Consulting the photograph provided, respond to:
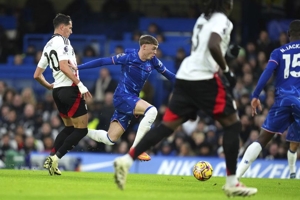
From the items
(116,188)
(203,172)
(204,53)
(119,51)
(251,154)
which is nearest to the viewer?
(204,53)

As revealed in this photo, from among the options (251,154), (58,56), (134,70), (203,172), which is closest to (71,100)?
(58,56)

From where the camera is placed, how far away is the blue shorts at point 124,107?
47.8 feet

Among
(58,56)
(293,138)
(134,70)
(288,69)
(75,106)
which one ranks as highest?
(58,56)

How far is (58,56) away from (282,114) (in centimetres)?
348

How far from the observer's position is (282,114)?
1305cm

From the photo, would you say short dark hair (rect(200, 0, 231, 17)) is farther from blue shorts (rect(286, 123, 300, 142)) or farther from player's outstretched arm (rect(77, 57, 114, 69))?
blue shorts (rect(286, 123, 300, 142))

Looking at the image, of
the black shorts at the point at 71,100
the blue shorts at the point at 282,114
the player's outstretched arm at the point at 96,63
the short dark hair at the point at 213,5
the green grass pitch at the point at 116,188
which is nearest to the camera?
the green grass pitch at the point at 116,188

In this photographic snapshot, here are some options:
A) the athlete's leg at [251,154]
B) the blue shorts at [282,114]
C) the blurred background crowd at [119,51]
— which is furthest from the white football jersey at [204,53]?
the blurred background crowd at [119,51]

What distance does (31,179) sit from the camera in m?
A: 12.6

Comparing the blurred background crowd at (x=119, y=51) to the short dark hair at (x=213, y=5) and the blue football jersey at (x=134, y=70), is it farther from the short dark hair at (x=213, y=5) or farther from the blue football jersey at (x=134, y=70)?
A: the short dark hair at (x=213, y=5)

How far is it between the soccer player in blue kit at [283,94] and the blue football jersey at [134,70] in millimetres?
2282

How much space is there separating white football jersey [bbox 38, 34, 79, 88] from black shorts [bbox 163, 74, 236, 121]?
3.34 meters

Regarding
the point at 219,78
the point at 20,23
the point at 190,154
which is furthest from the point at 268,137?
the point at 20,23

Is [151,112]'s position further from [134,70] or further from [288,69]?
[288,69]
